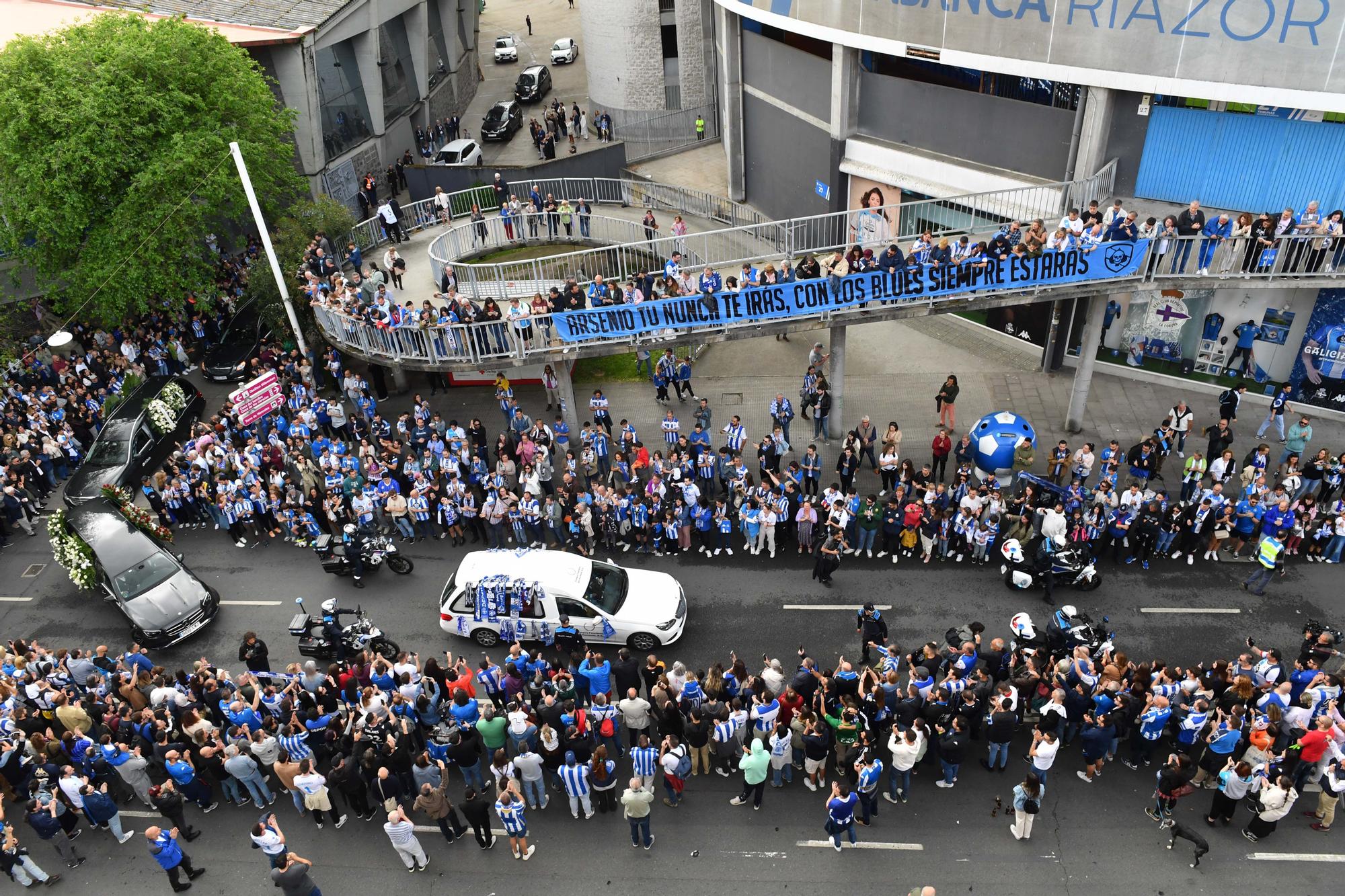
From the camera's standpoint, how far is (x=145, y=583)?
17.1 m

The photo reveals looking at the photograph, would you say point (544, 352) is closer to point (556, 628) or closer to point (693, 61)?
point (556, 628)

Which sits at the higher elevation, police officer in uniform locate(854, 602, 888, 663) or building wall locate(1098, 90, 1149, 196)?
building wall locate(1098, 90, 1149, 196)

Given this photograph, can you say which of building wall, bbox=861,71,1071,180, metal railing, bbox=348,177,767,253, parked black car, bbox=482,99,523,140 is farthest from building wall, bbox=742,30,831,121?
parked black car, bbox=482,99,523,140

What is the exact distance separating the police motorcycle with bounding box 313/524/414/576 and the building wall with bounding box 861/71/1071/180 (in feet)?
49.2

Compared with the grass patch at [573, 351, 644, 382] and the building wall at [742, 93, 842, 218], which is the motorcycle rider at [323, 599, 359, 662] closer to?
the grass patch at [573, 351, 644, 382]

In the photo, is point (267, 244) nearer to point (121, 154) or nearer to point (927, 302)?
point (121, 154)

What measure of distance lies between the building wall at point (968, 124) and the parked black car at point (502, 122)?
20.9 meters

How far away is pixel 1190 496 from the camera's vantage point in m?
17.2

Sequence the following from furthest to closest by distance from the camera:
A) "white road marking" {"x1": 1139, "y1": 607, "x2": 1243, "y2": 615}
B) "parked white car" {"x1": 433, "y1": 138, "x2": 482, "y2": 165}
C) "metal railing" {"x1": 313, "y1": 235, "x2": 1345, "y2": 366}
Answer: "parked white car" {"x1": 433, "y1": 138, "x2": 482, "y2": 165} → "metal railing" {"x1": 313, "y1": 235, "x2": 1345, "y2": 366} → "white road marking" {"x1": 1139, "y1": 607, "x2": 1243, "y2": 615}

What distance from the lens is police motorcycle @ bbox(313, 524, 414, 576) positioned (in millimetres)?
17484

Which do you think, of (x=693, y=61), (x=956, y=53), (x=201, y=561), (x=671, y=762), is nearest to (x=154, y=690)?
(x=201, y=561)

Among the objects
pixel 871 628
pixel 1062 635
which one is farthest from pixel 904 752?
pixel 1062 635

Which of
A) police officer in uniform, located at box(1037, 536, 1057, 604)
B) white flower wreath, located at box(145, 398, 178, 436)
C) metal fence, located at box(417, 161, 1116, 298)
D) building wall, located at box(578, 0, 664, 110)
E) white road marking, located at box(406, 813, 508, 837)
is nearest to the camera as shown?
white road marking, located at box(406, 813, 508, 837)

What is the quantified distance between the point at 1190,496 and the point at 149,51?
24971mm
